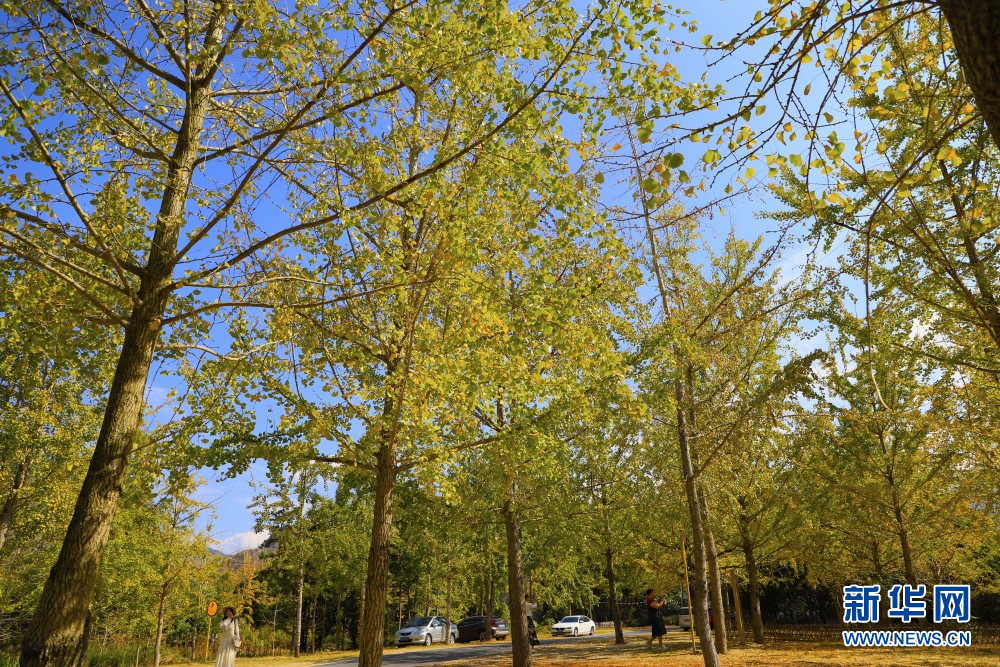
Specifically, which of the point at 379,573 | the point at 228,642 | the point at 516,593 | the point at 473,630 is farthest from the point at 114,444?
the point at 473,630

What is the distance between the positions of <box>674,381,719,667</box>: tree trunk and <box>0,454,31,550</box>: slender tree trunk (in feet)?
49.3

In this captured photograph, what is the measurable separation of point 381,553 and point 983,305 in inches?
292

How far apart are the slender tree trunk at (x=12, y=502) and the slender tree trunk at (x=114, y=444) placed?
39.6 ft

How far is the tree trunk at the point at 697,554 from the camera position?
8.77 metres

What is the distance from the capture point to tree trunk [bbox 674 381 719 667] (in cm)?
877

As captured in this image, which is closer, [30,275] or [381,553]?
[30,275]

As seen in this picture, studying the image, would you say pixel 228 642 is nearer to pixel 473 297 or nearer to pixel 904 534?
pixel 473 297

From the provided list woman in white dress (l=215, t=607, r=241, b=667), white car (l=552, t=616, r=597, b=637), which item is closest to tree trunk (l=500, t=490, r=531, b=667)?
woman in white dress (l=215, t=607, r=241, b=667)

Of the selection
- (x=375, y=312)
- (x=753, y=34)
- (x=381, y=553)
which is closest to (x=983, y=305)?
(x=753, y=34)

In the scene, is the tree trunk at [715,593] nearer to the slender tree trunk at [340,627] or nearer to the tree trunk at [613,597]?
the tree trunk at [613,597]

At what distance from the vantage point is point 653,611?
59.3 feet

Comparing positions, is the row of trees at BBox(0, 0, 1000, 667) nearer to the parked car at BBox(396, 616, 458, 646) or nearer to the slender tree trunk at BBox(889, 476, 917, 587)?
the slender tree trunk at BBox(889, 476, 917, 587)

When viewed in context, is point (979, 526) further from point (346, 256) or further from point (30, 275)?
point (30, 275)

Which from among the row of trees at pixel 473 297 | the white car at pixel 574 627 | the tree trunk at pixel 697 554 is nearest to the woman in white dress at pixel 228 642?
the row of trees at pixel 473 297
